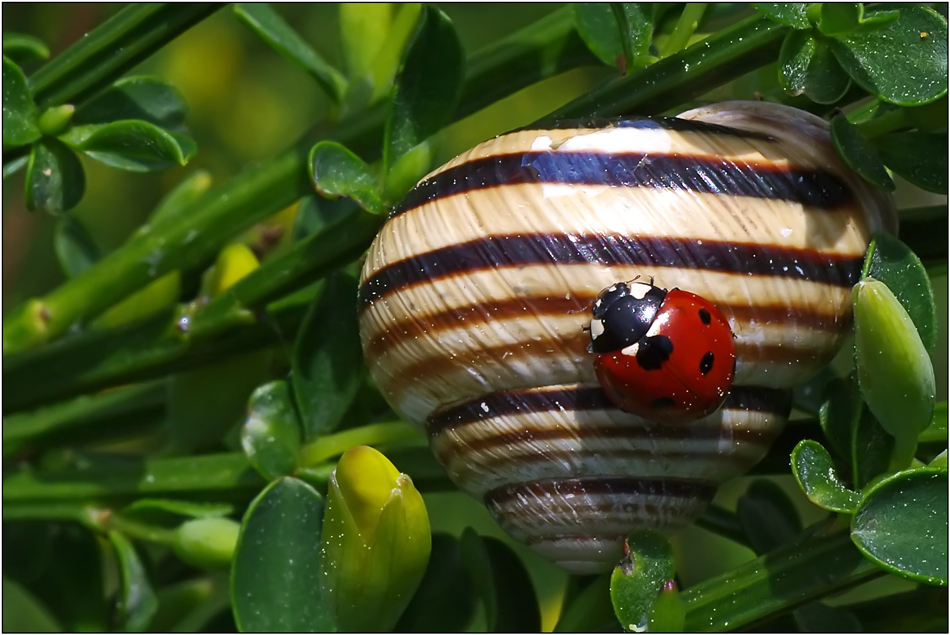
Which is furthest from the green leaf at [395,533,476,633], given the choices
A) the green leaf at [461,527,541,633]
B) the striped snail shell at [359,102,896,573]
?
the striped snail shell at [359,102,896,573]

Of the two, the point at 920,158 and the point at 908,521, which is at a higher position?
the point at 920,158

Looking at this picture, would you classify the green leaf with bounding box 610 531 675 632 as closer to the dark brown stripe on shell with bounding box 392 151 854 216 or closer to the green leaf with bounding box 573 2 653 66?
the dark brown stripe on shell with bounding box 392 151 854 216

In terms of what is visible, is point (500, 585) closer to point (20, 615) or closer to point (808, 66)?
point (808, 66)

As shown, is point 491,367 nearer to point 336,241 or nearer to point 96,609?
point 336,241

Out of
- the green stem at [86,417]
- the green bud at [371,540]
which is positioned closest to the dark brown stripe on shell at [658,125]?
the green bud at [371,540]

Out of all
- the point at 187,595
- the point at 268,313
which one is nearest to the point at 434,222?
the point at 268,313

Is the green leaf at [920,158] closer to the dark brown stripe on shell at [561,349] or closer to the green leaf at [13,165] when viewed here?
the dark brown stripe on shell at [561,349]

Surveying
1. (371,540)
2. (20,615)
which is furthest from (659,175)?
(20,615)
